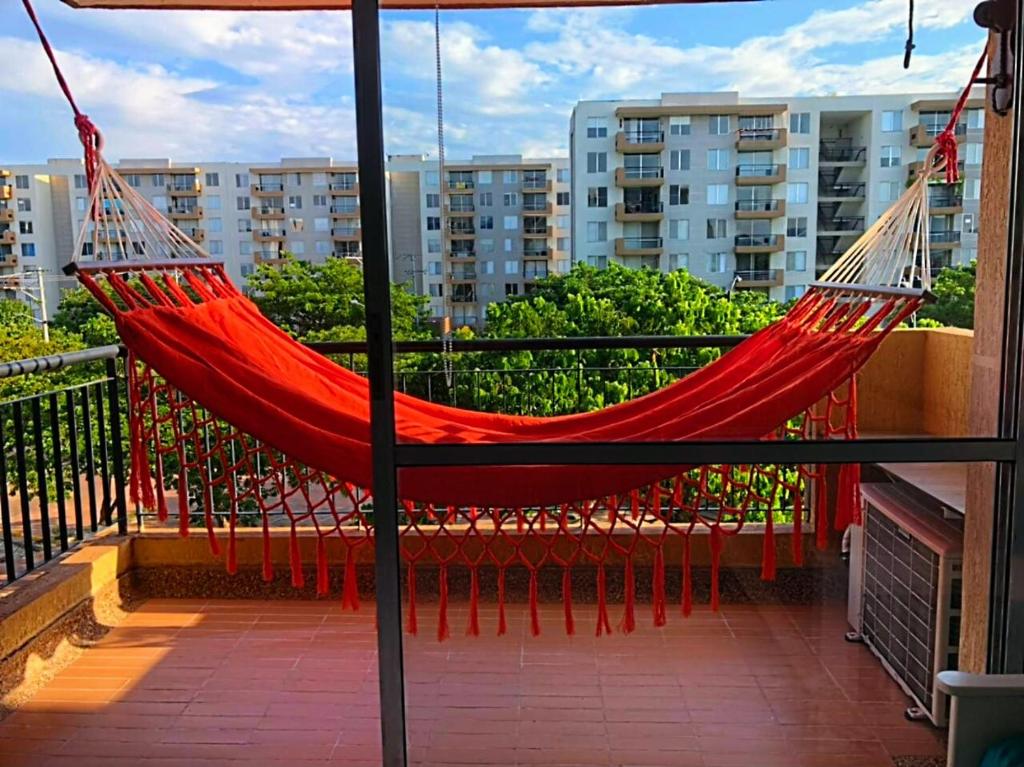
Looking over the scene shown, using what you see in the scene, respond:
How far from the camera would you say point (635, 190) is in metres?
1.70

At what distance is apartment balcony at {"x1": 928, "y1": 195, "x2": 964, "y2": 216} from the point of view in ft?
5.51

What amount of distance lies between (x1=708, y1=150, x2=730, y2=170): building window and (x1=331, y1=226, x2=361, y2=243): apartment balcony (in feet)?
2.48

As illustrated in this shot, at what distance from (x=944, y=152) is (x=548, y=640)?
1.53 m

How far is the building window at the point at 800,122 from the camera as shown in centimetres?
173

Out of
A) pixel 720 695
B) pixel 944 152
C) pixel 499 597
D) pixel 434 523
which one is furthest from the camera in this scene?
pixel 720 695

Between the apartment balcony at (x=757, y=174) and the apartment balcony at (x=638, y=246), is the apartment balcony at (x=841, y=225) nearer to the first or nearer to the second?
the apartment balcony at (x=757, y=174)

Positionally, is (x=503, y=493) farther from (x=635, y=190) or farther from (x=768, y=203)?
(x=768, y=203)

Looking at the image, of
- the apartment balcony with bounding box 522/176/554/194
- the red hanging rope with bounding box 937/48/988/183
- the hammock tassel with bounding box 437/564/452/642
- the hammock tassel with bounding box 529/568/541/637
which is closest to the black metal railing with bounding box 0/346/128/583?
the hammock tassel with bounding box 437/564/452/642

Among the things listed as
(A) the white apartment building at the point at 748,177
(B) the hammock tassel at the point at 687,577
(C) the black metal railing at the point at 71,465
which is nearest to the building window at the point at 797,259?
(A) the white apartment building at the point at 748,177

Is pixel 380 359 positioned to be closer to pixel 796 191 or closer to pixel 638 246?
pixel 638 246

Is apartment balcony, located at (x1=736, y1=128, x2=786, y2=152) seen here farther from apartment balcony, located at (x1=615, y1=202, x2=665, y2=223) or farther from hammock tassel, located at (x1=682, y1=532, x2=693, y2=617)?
hammock tassel, located at (x1=682, y1=532, x2=693, y2=617)

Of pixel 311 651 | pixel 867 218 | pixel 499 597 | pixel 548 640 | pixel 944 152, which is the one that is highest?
pixel 944 152

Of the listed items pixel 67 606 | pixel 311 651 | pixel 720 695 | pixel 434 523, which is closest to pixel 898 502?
pixel 720 695

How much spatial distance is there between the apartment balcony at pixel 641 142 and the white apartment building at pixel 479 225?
0.13 meters
